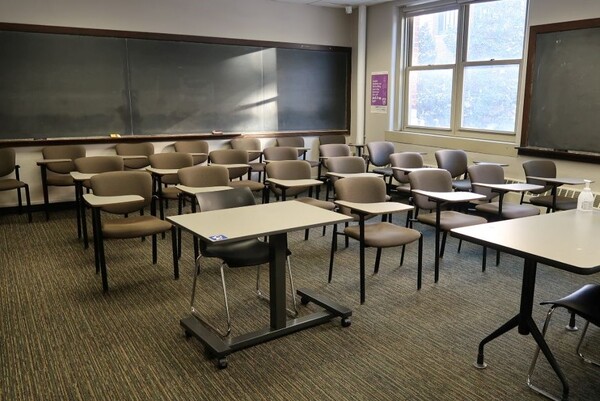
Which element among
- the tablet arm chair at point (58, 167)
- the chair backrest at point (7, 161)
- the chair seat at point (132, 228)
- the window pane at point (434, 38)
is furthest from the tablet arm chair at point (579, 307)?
the chair backrest at point (7, 161)

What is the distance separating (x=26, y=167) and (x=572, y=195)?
636 centimetres

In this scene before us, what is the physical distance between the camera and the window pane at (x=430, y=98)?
23.8 feet

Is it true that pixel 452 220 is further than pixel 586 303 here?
Yes

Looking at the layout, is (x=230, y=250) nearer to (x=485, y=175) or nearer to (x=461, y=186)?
(x=485, y=175)

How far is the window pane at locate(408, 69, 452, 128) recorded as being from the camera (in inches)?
285

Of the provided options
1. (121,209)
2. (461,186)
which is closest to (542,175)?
(461,186)

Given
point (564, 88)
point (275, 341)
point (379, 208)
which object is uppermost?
point (564, 88)

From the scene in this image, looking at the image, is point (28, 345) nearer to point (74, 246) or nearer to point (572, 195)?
point (74, 246)

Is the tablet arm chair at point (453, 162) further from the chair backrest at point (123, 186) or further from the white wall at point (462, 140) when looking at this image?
the chair backrest at point (123, 186)

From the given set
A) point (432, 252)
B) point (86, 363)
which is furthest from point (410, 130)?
point (86, 363)

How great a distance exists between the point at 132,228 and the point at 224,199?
0.87 m

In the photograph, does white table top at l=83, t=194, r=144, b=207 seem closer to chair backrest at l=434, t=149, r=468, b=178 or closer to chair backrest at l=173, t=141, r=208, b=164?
chair backrest at l=173, t=141, r=208, b=164

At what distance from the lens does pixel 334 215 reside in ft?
10.2

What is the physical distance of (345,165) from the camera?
5449 millimetres
